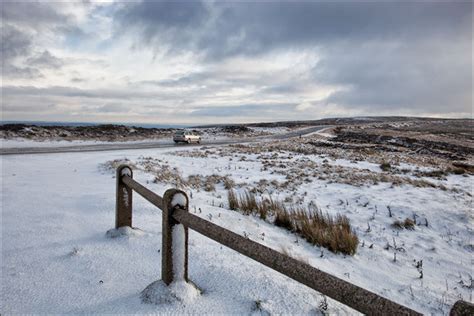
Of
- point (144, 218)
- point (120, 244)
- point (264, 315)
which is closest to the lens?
point (264, 315)

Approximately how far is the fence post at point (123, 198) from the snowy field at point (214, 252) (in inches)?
10.2

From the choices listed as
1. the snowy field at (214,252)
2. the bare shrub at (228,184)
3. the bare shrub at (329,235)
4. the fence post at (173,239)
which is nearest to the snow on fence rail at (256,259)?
the fence post at (173,239)

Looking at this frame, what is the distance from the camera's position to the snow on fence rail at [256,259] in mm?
1459

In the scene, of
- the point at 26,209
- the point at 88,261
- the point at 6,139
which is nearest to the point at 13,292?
the point at 88,261

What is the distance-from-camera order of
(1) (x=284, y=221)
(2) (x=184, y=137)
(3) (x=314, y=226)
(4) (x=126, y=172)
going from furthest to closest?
(2) (x=184, y=137) < (1) (x=284, y=221) < (3) (x=314, y=226) < (4) (x=126, y=172)

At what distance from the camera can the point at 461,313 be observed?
122 cm

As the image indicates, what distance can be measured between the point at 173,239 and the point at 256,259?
1023 mm

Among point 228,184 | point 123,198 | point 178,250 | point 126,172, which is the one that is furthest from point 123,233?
point 228,184

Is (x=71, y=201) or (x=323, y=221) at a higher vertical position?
(x=71, y=201)

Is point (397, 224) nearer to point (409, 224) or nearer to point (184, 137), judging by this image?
point (409, 224)

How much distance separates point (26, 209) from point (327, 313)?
5795 millimetres

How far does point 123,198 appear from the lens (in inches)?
170

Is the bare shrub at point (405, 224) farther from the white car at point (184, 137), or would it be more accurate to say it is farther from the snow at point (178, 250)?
the white car at point (184, 137)

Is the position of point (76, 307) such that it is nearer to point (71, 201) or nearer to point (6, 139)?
point (71, 201)
